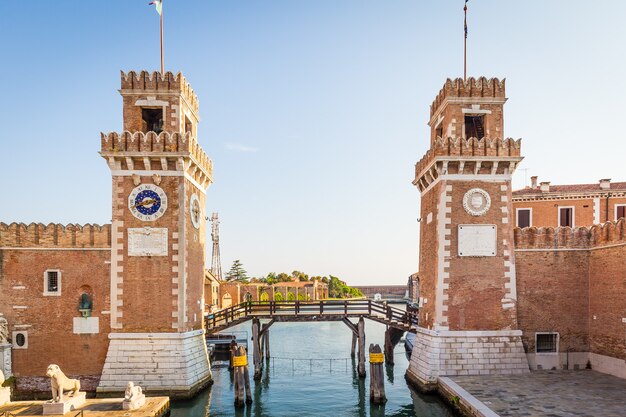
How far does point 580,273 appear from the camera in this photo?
24.3 metres

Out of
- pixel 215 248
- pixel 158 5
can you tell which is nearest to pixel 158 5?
pixel 158 5

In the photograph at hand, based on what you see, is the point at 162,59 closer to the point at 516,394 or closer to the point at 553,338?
the point at 516,394

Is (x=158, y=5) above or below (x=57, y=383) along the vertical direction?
above

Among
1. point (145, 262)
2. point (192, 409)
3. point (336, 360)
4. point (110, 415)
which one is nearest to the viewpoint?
point (110, 415)

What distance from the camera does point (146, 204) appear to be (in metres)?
23.3

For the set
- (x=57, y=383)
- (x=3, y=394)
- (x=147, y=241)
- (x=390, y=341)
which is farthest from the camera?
(x=390, y=341)

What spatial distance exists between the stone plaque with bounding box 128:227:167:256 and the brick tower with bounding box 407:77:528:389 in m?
13.3

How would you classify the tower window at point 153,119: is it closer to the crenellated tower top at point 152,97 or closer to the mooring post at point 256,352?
the crenellated tower top at point 152,97

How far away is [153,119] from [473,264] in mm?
18512

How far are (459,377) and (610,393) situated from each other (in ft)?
19.3

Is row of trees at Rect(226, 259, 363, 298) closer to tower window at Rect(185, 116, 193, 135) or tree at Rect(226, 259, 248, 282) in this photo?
tree at Rect(226, 259, 248, 282)

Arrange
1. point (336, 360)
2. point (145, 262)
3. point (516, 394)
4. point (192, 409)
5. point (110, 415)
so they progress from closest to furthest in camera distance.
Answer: point (110, 415) → point (516, 394) → point (192, 409) → point (145, 262) → point (336, 360)

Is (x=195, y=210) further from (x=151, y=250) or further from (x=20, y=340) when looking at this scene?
(x=20, y=340)

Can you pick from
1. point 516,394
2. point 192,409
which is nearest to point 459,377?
point 516,394
